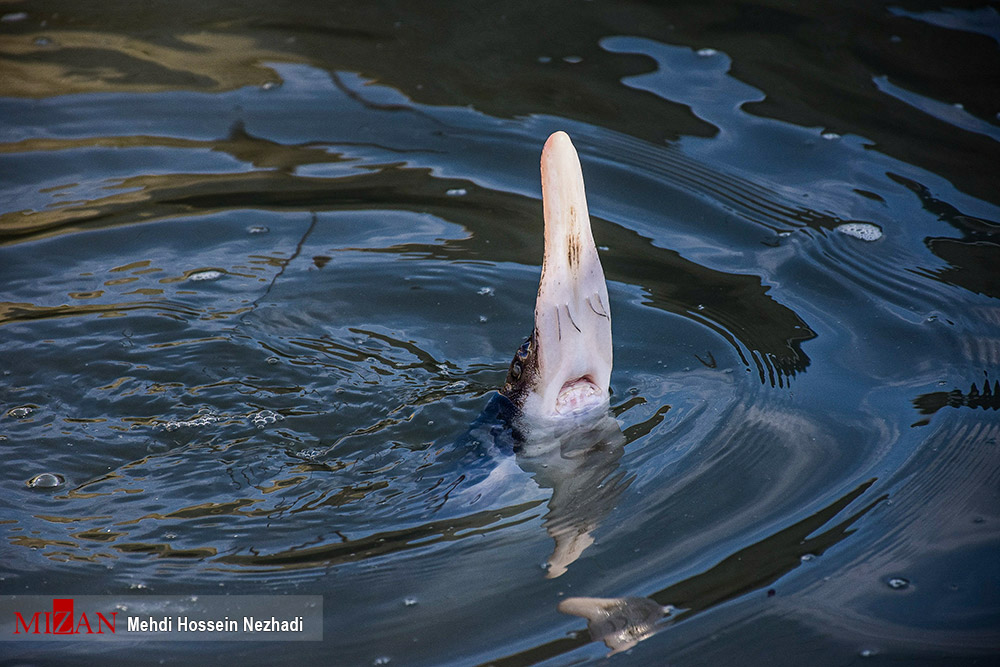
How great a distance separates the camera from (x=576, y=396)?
8.95 feet

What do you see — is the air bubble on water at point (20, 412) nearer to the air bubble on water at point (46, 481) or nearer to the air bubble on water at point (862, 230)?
the air bubble on water at point (46, 481)

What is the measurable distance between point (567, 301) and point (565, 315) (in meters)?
0.04

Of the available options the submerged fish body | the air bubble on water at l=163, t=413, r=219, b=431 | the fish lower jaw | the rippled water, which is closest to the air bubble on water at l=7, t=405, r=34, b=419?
the rippled water

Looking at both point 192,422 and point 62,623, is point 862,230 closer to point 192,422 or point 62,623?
point 192,422

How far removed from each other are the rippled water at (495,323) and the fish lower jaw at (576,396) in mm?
126

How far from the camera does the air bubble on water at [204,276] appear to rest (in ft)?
13.0

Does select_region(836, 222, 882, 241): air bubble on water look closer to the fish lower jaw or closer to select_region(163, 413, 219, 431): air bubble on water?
the fish lower jaw

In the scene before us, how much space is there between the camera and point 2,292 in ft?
12.7

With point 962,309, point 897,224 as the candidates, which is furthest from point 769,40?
point 962,309

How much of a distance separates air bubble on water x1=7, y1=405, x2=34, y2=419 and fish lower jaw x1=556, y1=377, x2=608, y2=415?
1.82 meters

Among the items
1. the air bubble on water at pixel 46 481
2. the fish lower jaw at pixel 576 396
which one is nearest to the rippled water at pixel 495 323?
the air bubble on water at pixel 46 481

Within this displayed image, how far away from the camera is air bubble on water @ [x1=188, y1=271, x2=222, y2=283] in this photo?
396 centimetres

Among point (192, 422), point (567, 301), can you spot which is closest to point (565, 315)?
point (567, 301)

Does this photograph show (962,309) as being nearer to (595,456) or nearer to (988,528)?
(988,528)
